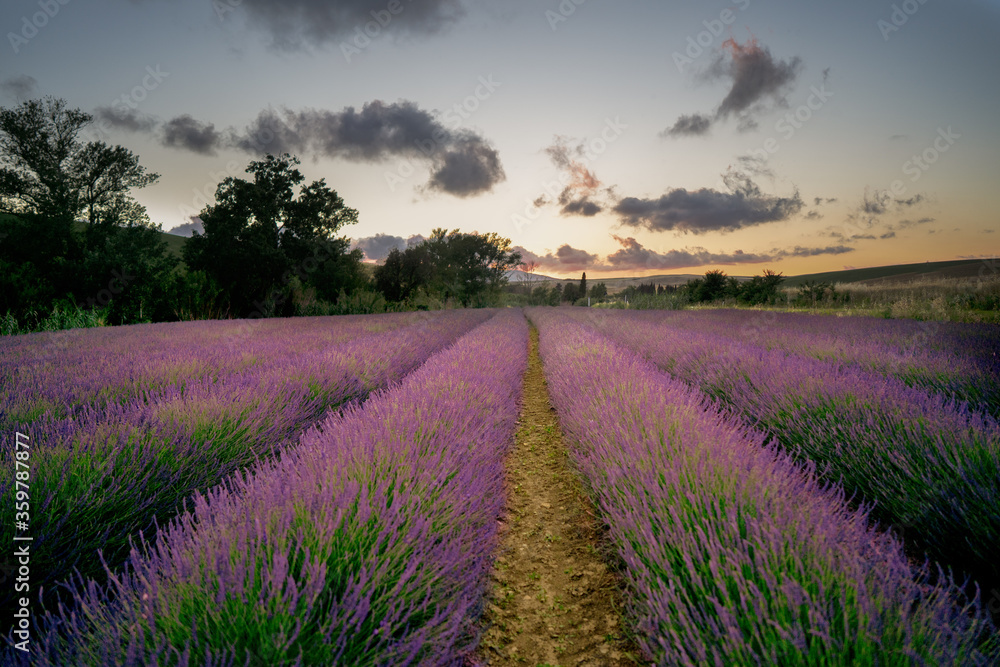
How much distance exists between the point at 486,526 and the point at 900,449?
2.38m

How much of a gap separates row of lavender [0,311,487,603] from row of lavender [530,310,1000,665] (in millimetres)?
2092

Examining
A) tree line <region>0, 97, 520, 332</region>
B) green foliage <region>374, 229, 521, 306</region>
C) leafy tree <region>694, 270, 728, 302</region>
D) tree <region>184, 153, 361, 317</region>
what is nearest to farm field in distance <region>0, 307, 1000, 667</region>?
tree line <region>0, 97, 520, 332</region>

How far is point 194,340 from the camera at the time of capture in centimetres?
573

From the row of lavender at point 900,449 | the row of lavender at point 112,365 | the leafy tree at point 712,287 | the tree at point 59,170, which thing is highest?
the tree at point 59,170

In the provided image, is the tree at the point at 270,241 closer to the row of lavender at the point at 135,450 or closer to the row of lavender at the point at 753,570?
the row of lavender at the point at 135,450

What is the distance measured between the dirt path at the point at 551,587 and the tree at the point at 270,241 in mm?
19192

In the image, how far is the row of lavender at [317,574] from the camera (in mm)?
950

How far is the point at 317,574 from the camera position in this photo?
1084 millimetres

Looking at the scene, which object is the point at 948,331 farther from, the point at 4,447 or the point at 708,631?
the point at 4,447

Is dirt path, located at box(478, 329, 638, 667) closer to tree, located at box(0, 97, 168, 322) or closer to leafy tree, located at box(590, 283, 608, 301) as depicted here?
tree, located at box(0, 97, 168, 322)

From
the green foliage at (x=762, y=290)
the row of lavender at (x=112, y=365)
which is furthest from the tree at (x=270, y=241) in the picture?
the green foliage at (x=762, y=290)

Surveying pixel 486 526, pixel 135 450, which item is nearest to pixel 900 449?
pixel 486 526

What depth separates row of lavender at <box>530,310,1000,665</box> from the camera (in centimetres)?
95

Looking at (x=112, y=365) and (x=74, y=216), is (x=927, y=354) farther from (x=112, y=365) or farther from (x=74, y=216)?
(x=74, y=216)
